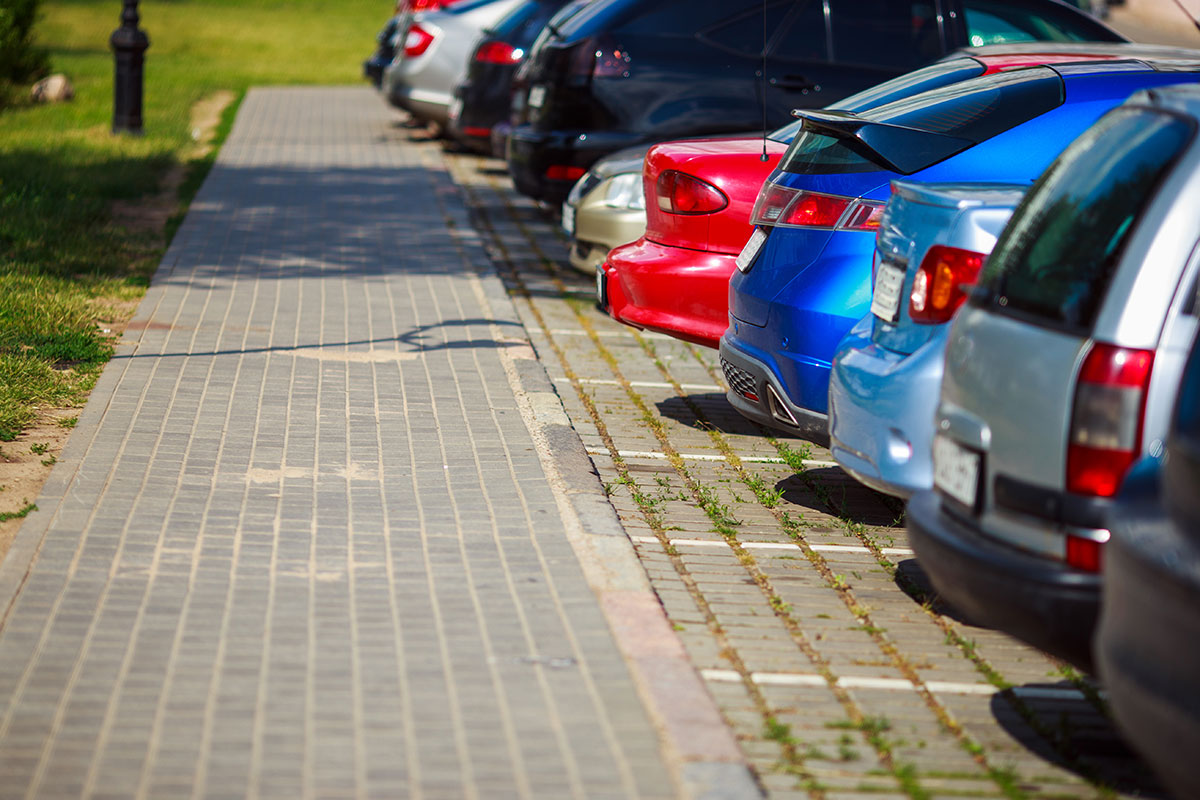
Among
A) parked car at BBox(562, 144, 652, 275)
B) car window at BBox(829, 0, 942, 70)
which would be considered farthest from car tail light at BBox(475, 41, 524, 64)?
parked car at BBox(562, 144, 652, 275)

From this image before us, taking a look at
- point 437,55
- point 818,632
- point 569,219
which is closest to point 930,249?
point 818,632

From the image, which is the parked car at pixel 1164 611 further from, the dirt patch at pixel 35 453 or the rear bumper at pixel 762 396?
the dirt patch at pixel 35 453

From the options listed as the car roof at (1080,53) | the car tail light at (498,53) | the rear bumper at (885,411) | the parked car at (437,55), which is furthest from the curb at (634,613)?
the parked car at (437,55)

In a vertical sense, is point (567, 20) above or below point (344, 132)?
above

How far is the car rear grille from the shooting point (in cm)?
586

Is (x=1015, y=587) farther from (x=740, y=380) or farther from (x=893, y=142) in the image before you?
(x=740, y=380)

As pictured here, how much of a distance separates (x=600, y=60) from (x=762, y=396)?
5.42 meters

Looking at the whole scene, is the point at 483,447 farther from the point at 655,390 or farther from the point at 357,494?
the point at 655,390

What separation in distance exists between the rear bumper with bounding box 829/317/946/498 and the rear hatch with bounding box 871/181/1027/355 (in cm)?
8

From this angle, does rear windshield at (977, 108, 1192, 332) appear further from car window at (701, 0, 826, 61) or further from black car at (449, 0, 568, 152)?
black car at (449, 0, 568, 152)

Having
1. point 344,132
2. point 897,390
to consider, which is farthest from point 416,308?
point 344,132

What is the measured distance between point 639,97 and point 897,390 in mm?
6600

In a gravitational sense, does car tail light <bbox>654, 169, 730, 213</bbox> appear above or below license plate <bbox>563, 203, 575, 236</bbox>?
above

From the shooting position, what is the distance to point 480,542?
202 inches
